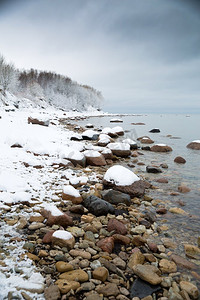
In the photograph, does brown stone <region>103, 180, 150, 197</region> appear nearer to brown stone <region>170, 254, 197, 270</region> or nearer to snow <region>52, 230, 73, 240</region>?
brown stone <region>170, 254, 197, 270</region>

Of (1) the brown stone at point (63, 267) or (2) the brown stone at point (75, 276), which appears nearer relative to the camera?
(2) the brown stone at point (75, 276)

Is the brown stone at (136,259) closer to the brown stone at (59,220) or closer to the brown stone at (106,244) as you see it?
the brown stone at (106,244)

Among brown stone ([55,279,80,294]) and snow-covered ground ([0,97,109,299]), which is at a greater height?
snow-covered ground ([0,97,109,299])

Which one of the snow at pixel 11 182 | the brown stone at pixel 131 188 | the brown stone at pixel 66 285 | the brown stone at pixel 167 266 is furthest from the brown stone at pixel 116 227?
the snow at pixel 11 182

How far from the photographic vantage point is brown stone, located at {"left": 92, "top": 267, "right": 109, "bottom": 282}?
2.53m

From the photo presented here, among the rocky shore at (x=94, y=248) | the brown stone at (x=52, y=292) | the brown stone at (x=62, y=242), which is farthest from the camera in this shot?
the brown stone at (x=62, y=242)

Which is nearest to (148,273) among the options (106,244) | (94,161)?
(106,244)

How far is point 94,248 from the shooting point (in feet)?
10.5

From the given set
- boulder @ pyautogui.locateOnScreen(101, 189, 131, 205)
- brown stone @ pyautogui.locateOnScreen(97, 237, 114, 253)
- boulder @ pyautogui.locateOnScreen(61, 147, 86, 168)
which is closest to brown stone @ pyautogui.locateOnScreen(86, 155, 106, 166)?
boulder @ pyautogui.locateOnScreen(61, 147, 86, 168)

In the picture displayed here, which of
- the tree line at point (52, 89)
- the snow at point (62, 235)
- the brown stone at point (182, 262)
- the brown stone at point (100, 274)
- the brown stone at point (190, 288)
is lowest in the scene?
the brown stone at point (182, 262)

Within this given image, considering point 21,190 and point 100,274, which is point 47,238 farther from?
point 21,190

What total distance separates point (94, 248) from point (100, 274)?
2.16ft

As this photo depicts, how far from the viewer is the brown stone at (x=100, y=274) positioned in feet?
8.29

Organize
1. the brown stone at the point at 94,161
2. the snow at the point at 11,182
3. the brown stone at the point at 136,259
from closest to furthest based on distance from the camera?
1. the brown stone at the point at 136,259
2. the snow at the point at 11,182
3. the brown stone at the point at 94,161
